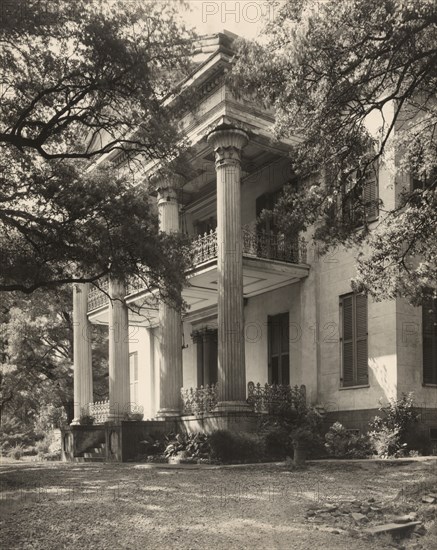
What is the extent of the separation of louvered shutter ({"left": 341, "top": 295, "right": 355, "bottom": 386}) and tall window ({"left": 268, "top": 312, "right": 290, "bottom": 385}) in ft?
8.53

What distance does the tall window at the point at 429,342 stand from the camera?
56.0ft

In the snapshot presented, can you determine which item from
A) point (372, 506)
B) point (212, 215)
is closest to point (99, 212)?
point (372, 506)

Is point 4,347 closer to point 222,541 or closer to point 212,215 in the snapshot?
point 212,215

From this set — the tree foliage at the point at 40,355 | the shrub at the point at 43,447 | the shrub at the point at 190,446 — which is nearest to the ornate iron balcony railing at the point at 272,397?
the shrub at the point at 190,446

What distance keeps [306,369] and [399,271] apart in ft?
22.2

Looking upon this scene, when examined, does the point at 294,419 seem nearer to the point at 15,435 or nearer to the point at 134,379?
the point at 134,379

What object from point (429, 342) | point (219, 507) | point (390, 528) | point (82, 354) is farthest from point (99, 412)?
point (390, 528)

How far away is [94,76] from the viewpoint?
11.8 metres

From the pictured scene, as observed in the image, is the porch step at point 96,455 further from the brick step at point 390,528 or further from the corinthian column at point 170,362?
the brick step at point 390,528

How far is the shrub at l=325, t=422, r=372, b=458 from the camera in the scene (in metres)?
15.6

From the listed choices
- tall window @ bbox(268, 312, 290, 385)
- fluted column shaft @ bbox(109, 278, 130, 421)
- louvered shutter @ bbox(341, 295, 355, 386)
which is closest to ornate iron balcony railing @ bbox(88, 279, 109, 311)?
fluted column shaft @ bbox(109, 278, 130, 421)

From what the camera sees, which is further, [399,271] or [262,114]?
[262,114]

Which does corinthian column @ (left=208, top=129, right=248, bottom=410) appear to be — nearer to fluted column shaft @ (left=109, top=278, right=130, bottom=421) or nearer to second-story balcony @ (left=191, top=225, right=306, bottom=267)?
second-story balcony @ (left=191, top=225, right=306, bottom=267)

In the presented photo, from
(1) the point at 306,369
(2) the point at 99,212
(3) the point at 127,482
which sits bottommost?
(3) the point at 127,482
